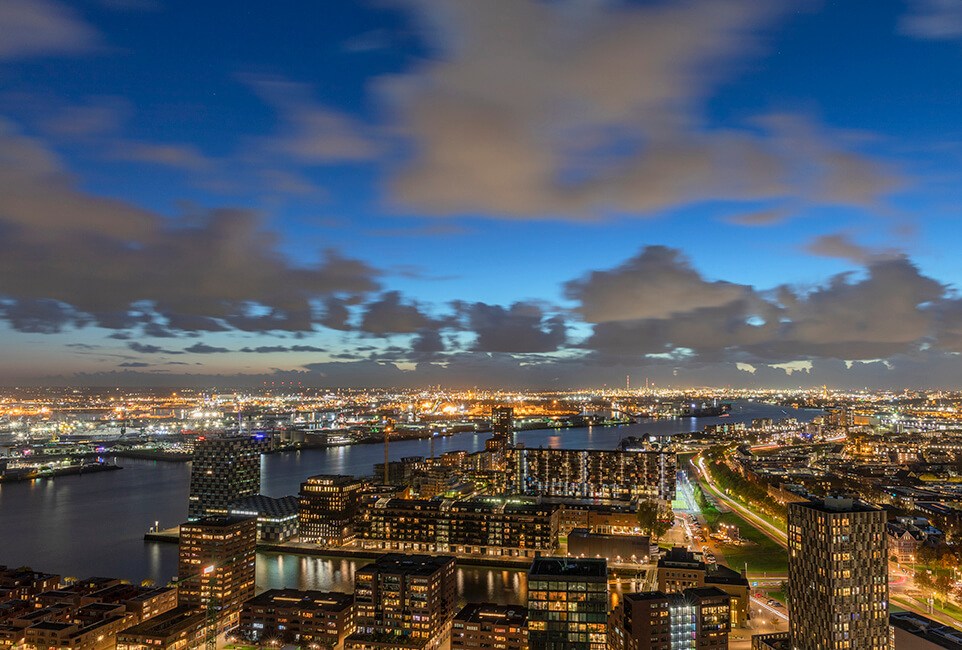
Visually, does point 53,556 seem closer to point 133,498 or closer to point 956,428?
point 133,498

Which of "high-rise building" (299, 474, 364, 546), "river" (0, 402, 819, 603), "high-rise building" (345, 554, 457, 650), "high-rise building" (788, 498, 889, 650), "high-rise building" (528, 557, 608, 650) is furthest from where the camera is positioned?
"high-rise building" (299, 474, 364, 546)

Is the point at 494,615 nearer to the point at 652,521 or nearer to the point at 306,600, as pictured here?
the point at 306,600

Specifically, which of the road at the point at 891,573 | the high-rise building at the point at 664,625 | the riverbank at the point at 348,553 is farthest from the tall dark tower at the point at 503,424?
the high-rise building at the point at 664,625

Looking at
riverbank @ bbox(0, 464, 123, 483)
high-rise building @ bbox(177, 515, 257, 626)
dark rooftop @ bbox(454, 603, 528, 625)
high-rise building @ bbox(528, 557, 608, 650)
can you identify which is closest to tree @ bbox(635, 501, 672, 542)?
dark rooftop @ bbox(454, 603, 528, 625)

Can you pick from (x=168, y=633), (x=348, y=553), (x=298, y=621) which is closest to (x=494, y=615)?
(x=298, y=621)

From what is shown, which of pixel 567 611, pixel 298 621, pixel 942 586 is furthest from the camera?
pixel 942 586

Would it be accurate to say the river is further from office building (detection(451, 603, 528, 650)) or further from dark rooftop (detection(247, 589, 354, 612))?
office building (detection(451, 603, 528, 650))
